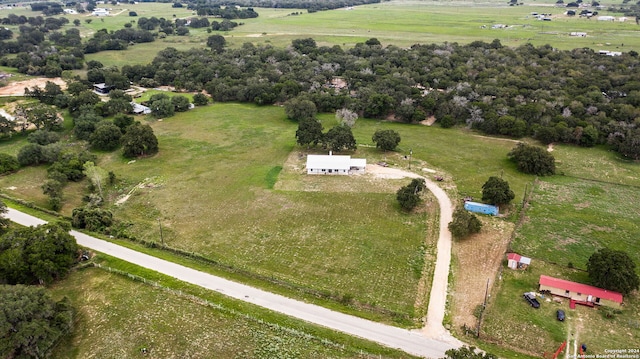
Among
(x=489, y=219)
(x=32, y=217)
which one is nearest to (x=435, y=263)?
(x=489, y=219)

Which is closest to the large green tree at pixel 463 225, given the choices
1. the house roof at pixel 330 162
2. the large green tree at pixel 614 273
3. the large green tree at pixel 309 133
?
the large green tree at pixel 614 273

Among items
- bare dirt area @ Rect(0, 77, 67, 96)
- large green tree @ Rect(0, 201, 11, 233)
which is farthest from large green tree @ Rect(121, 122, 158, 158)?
bare dirt area @ Rect(0, 77, 67, 96)

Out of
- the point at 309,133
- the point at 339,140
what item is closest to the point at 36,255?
the point at 309,133

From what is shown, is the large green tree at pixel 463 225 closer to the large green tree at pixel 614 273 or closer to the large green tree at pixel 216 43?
the large green tree at pixel 614 273

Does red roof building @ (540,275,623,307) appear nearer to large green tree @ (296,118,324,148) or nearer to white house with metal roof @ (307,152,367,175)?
white house with metal roof @ (307,152,367,175)

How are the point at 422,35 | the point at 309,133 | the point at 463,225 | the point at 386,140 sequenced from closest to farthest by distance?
the point at 463,225, the point at 386,140, the point at 309,133, the point at 422,35

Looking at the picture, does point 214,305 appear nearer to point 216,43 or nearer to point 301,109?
point 301,109
